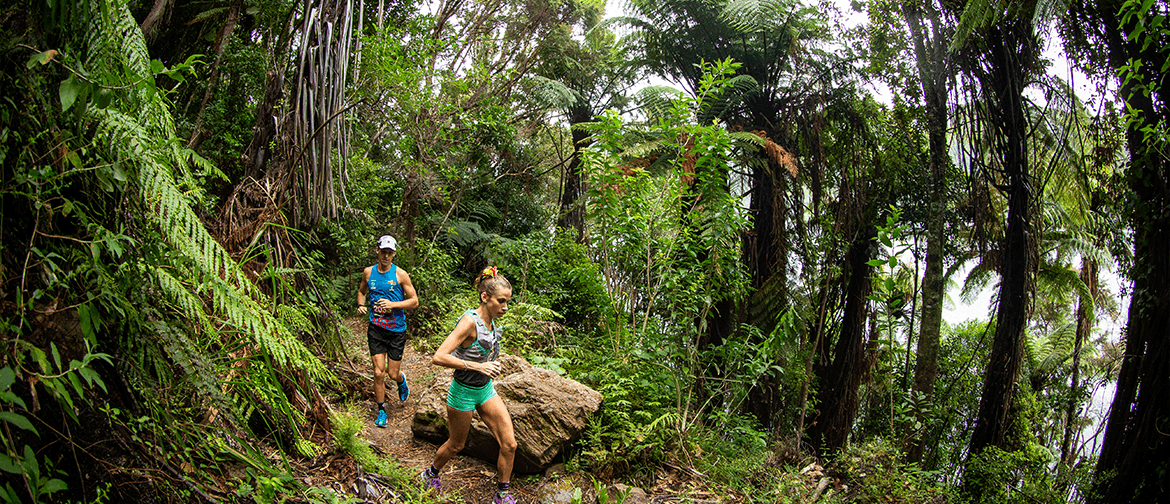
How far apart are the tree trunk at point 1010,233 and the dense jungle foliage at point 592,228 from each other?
0.10 feet

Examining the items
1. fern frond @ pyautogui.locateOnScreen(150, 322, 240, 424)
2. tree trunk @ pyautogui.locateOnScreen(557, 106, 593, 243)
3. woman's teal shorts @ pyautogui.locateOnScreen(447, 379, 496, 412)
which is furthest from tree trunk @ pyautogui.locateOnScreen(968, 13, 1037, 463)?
tree trunk @ pyautogui.locateOnScreen(557, 106, 593, 243)

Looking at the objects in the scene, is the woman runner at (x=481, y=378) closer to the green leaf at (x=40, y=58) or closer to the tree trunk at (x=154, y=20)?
Answer: the green leaf at (x=40, y=58)

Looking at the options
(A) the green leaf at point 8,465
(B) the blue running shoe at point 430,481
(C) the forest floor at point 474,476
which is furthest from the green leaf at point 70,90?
(B) the blue running shoe at point 430,481

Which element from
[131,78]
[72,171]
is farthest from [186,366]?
[131,78]

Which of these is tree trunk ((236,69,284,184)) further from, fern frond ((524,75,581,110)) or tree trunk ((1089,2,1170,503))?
fern frond ((524,75,581,110))

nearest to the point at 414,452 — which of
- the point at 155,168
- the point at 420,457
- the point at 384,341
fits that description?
the point at 420,457

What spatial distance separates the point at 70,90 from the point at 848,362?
9.62 metres

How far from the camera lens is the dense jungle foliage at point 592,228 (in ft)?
5.41

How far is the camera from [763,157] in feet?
30.3

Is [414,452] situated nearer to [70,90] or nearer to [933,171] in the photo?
[70,90]

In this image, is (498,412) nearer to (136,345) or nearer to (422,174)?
(136,345)

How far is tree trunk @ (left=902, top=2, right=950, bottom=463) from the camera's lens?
24.1ft

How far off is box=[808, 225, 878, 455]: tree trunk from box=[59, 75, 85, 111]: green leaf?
926cm

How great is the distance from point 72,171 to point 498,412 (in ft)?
7.70
